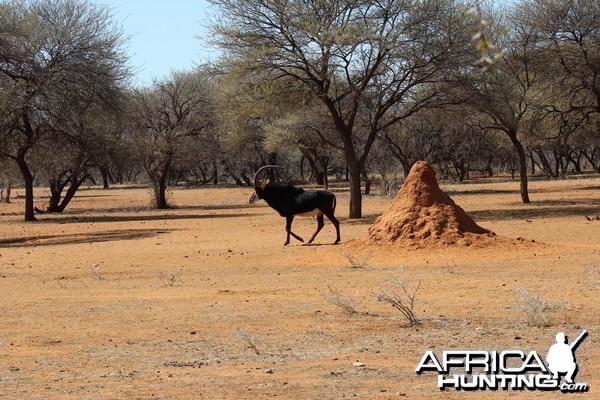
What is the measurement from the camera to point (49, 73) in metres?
34.7

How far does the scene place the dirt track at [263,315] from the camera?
26.8 ft

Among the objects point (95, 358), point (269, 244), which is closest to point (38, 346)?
point (95, 358)

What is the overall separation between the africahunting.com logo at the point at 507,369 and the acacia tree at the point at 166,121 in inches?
1379

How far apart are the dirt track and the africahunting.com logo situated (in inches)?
5.4

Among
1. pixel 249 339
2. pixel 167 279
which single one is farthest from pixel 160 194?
pixel 249 339

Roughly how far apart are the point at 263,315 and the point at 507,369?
4.25 m

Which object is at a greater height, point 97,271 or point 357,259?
point 357,259

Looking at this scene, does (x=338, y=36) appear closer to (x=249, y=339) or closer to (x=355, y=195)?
(x=355, y=195)

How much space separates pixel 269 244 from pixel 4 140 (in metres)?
16.1

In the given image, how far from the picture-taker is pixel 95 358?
9.45m

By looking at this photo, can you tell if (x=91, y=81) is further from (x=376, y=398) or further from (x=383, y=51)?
(x=376, y=398)

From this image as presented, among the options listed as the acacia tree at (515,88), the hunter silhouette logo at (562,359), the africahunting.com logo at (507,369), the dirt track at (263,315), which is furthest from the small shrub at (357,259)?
the acacia tree at (515,88)

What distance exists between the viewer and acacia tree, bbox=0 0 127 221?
3356 centimetres

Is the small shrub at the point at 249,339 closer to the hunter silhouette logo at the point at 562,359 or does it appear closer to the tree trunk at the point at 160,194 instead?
the hunter silhouette logo at the point at 562,359
